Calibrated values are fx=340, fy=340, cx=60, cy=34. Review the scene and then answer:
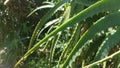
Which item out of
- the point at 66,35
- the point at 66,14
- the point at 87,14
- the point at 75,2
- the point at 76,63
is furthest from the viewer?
the point at 66,35

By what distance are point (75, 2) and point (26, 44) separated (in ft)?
5.55

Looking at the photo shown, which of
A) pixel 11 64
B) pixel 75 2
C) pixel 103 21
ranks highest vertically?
pixel 11 64

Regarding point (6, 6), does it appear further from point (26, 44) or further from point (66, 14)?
point (66, 14)

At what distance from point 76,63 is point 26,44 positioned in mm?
1141

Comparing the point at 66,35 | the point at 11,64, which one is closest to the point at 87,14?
the point at 66,35

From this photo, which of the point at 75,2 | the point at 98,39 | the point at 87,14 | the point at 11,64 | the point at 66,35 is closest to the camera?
the point at 87,14

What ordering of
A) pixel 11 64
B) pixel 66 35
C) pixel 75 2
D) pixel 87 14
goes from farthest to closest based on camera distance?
1. pixel 11 64
2. pixel 66 35
3. pixel 75 2
4. pixel 87 14

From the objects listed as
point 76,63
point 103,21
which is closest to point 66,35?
point 76,63

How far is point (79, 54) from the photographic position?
85.8 inches

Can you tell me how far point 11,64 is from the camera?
10.9ft

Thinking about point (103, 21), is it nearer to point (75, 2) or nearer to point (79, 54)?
point (75, 2)

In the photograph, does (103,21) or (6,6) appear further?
(6,6)

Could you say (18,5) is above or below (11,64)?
above

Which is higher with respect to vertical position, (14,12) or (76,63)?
(14,12)
